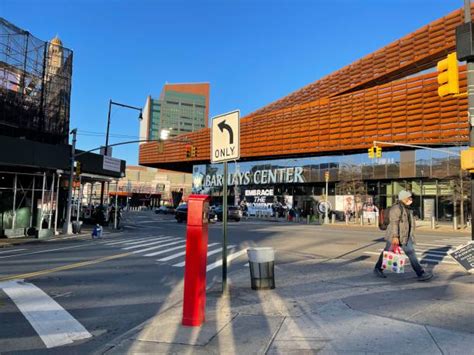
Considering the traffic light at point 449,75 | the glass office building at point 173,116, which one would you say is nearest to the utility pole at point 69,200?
the traffic light at point 449,75

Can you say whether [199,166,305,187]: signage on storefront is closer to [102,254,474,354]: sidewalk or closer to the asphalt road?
the asphalt road

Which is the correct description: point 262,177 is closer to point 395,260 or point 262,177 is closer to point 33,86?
point 33,86

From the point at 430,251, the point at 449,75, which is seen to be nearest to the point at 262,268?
the point at 449,75

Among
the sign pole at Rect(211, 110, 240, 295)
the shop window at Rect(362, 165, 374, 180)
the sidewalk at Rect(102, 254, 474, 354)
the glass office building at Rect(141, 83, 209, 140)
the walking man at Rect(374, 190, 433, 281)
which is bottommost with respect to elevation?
the sidewalk at Rect(102, 254, 474, 354)

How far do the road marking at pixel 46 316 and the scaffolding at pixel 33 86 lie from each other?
67.2 ft

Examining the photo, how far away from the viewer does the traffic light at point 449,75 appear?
32.6 feet

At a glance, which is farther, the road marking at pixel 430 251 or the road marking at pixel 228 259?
the road marking at pixel 430 251

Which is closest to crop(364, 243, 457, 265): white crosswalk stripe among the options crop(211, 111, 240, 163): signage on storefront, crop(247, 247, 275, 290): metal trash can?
crop(247, 247, 275, 290): metal trash can

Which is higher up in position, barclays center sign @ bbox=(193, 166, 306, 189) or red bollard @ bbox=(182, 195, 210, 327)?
barclays center sign @ bbox=(193, 166, 306, 189)

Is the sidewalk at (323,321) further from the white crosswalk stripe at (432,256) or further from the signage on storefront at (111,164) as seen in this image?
the signage on storefront at (111,164)

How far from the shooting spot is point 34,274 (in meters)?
10.3

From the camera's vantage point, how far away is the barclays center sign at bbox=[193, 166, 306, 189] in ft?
184

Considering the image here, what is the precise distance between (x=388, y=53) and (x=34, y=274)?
44.0 meters

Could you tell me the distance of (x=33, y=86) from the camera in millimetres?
28188
